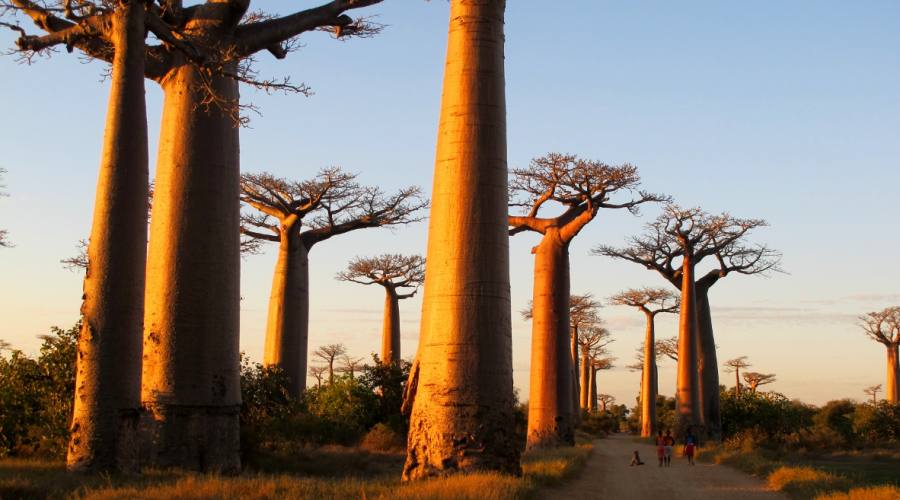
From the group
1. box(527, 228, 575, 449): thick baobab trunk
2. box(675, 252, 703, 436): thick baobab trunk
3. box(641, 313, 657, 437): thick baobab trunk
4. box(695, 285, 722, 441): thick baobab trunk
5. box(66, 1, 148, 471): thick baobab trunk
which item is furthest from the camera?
box(641, 313, 657, 437): thick baobab trunk

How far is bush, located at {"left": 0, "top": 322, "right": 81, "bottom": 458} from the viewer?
38.9 ft

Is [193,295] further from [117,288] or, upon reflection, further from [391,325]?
[391,325]

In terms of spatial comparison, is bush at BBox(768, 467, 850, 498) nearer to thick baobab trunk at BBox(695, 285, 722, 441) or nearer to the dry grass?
the dry grass

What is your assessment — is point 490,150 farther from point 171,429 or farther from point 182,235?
point 171,429

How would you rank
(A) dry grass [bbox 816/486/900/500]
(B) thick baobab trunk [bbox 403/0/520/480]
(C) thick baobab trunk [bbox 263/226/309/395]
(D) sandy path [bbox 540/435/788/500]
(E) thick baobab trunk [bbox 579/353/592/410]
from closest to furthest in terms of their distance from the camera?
(B) thick baobab trunk [bbox 403/0/520/480]
(A) dry grass [bbox 816/486/900/500]
(D) sandy path [bbox 540/435/788/500]
(C) thick baobab trunk [bbox 263/226/309/395]
(E) thick baobab trunk [bbox 579/353/592/410]

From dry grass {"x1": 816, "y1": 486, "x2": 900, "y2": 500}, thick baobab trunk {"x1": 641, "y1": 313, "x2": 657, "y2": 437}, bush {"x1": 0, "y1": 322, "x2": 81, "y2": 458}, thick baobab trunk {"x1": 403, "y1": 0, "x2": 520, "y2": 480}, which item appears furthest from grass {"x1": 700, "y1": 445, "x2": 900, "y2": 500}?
thick baobab trunk {"x1": 641, "y1": 313, "x2": 657, "y2": 437}

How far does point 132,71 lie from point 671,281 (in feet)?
66.7

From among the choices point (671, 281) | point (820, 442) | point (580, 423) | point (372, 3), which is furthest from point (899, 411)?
point (372, 3)

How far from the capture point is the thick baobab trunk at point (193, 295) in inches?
380

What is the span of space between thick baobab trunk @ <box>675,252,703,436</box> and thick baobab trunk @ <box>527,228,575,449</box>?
668 centimetres

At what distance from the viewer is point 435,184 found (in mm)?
9023

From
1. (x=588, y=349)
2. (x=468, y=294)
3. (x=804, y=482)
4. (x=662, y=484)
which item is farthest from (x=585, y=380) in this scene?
(x=468, y=294)

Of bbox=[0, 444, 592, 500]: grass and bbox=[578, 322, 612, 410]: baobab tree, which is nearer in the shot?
bbox=[0, 444, 592, 500]: grass

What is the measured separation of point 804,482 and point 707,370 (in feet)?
52.9
